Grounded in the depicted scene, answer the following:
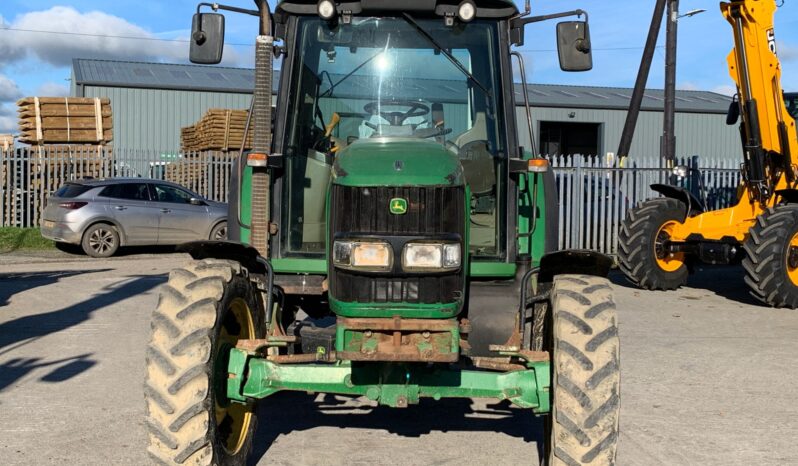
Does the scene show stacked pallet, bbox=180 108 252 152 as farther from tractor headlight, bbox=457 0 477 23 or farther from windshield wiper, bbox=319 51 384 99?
tractor headlight, bbox=457 0 477 23

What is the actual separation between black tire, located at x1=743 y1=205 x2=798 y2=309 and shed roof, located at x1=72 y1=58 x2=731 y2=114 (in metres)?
22.7

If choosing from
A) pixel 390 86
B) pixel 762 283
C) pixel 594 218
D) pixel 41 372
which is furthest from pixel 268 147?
pixel 594 218

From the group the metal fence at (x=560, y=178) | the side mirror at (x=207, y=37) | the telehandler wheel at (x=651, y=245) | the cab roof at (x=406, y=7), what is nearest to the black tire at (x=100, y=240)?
the metal fence at (x=560, y=178)

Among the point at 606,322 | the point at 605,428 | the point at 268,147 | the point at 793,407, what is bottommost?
the point at 793,407

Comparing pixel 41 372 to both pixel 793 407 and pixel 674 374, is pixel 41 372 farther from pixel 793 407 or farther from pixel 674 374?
pixel 793 407

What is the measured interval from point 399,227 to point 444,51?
1529 millimetres

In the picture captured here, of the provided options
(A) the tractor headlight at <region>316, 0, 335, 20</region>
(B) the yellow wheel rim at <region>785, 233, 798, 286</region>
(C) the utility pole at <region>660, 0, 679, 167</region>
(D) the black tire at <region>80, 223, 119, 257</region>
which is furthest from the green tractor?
(C) the utility pole at <region>660, 0, 679, 167</region>

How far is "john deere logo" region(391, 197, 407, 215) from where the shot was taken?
477cm

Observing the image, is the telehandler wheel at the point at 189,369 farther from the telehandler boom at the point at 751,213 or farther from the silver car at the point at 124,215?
the silver car at the point at 124,215

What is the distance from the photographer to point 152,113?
35.4 m

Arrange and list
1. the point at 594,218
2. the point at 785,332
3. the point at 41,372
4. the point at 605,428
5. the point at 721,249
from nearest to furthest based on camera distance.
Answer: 1. the point at 605,428
2. the point at 41,372
3. the point at 785,332
4. the point at 721,249
5. the point at 594,218

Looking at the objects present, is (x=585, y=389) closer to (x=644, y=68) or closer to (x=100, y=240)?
(x=100, y=240)

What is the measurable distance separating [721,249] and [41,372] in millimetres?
8525

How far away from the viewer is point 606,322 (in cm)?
472
